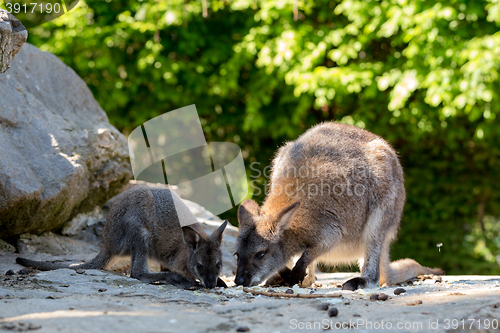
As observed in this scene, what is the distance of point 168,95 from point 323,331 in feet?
26.4

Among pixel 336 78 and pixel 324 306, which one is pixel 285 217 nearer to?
pixel 324 306

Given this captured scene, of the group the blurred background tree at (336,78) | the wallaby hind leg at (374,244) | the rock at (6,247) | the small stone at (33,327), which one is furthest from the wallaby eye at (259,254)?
the blurred background tree at (336,78)

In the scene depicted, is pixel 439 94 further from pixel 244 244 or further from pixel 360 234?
pixel 244 244

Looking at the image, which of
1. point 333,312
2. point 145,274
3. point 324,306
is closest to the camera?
point 333,312

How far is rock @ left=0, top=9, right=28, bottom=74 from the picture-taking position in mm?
4235

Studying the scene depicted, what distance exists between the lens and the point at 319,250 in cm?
532

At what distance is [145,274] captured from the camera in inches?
193

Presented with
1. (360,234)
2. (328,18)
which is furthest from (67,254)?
(328,18)

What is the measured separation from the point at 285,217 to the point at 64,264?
2317 mm

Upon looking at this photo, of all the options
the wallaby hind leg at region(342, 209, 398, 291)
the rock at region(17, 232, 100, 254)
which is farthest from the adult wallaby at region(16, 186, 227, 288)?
the wallaby hind leg at region(342, 209, 398, 291)

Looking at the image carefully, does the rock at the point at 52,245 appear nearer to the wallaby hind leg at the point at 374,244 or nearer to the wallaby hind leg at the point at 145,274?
the wallaby hind leg at the point at 145,274

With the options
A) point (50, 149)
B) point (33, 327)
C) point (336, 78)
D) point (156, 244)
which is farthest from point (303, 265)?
point (336, 78)

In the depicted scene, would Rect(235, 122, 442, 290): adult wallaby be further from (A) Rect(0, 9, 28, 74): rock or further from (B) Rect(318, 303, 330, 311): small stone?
(A) Rect(0, 9, 28, 74): rock

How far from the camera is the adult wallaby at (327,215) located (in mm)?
5109
